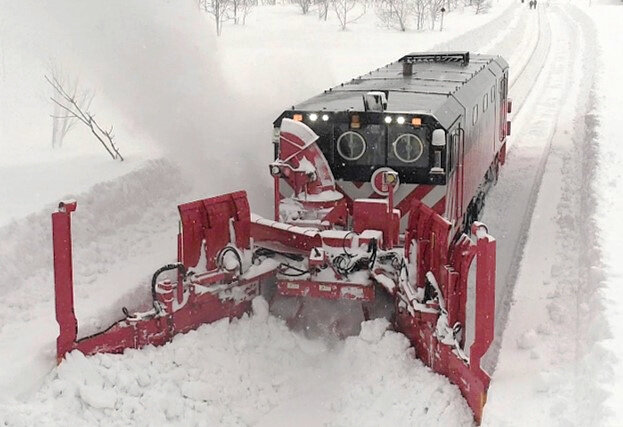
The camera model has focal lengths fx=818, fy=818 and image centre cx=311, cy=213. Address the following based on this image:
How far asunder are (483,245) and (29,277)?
551 centimetres

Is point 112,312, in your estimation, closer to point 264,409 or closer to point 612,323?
point 264,409

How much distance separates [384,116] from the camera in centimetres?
985

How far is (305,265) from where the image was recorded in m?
9.23

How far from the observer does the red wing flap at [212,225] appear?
8.86m

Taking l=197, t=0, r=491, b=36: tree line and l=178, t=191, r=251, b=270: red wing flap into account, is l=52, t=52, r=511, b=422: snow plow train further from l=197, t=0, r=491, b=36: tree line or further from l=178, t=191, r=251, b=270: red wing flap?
l=197, t=0, r=491, b=36: tree line

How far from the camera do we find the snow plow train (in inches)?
305

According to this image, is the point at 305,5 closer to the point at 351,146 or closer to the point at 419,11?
the point at 419,11

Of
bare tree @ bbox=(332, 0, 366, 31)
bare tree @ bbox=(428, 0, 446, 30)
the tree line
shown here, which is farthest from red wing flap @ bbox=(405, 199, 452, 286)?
bare tree @ bbox=(428, 0, 446, 30)

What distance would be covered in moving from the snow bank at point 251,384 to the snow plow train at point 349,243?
21 centimetres

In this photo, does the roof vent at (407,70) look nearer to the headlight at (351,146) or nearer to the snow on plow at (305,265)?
the headlight at (351,146)

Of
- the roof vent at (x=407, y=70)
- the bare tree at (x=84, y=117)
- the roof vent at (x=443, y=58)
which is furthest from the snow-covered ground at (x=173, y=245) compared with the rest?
the roof vent at (x=407, y=70)

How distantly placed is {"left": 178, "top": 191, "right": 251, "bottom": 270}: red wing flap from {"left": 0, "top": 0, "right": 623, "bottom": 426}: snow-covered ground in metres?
0.78

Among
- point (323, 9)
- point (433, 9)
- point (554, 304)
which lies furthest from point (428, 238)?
point (323, 9)

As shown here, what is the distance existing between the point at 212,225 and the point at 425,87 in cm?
425
